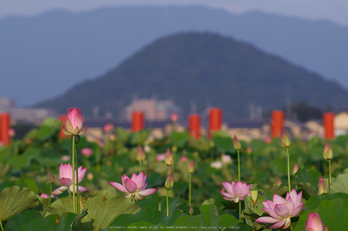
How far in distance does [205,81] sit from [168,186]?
570 feet

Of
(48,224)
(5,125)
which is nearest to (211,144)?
(48,224)

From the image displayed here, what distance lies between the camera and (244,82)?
175m

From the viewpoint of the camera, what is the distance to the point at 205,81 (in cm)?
17412

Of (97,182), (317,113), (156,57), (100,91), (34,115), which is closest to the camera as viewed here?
(97,182)

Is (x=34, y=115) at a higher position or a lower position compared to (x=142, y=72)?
lower

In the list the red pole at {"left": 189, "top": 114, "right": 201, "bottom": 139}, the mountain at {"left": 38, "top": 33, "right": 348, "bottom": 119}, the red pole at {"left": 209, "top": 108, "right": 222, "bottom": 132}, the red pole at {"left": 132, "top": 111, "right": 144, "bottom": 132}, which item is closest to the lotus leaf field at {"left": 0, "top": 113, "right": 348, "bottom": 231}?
the red pole at {"left": 132, "top": 111, "right": 144, "bottom": 132}

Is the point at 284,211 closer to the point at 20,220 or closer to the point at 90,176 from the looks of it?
the point at 20,220

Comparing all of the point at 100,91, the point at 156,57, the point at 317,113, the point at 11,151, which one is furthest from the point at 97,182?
the point at 156,57

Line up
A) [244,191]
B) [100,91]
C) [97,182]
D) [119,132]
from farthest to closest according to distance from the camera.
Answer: [100,91] → [119,132] → [97,182] → [244,191]

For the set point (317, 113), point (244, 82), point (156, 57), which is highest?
point (156, 57)

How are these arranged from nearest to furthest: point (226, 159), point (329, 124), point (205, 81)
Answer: point (226, 159), point (329, 124), point (205, 81)

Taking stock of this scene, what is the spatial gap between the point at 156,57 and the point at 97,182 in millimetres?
190239

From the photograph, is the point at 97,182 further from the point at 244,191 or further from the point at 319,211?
the point at 319,211

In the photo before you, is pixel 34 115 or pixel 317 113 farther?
pixel 34 115
